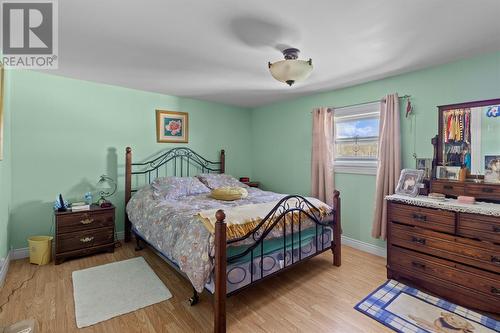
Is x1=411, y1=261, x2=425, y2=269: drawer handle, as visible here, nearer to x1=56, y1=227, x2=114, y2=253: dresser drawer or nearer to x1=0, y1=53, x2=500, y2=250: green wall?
x1=0, y1=53, x2=500, y2=250: green wall

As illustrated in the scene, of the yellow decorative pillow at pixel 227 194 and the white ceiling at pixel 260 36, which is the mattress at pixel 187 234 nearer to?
the yellow decorative pillow at pixel 227 194

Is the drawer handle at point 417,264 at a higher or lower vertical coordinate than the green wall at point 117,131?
lower

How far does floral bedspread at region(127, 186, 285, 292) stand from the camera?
1892 millimetres

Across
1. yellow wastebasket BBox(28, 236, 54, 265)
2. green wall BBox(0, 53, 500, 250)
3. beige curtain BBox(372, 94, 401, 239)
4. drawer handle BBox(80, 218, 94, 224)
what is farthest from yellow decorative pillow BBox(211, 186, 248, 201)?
yellow wastebasket BBox(28, 236, 54, 265)

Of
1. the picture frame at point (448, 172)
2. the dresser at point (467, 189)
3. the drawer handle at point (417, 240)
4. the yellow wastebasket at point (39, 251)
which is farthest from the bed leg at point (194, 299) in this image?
the picture frame at point (448, 172)

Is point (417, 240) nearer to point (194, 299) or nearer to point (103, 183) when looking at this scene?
point (194, 299)

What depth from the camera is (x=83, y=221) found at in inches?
124

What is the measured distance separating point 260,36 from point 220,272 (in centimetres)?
200

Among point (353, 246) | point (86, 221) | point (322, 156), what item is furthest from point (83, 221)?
point (353, 246)

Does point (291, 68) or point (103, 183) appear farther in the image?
point (103, 183)

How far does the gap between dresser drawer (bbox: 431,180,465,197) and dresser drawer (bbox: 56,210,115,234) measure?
4032mm

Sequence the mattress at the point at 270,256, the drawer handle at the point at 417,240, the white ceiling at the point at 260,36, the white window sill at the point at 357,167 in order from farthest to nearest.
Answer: the white window sill at the point at 357,167 < the drawer handle at the point at 417,240 < the mattress at the point at 270,256 < the white ceiling at the point at 260,36

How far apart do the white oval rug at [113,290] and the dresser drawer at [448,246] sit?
8.09 ft

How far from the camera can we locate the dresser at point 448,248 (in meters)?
2.04
